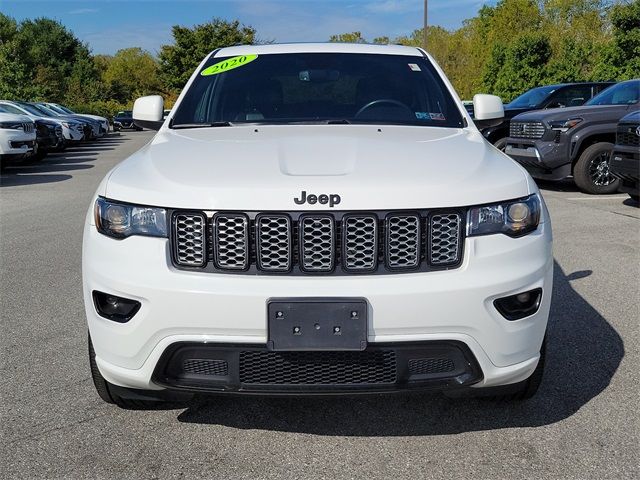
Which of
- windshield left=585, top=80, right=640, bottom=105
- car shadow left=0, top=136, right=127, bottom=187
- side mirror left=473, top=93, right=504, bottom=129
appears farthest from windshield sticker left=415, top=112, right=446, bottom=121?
car shadow left=0, top=136, right=127, bottom=187

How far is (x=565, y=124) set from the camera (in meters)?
9.91

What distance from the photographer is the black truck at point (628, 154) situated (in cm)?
781

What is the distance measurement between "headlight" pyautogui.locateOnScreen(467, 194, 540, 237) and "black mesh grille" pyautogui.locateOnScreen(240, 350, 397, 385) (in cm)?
56

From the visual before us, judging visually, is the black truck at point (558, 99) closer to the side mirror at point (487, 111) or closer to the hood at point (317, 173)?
the side mirror at point (487, 111)

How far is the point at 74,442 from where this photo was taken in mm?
2754

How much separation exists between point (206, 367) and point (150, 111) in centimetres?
207

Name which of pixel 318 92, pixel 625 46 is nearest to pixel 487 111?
pixel 318 92

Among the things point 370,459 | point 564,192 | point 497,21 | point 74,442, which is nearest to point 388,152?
point 370,459

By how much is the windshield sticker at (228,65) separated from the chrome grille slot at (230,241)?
1922mm

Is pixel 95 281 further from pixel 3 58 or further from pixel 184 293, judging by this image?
pixel 3 58

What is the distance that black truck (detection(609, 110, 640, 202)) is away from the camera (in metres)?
7.81

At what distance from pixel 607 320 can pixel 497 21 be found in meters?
40.9

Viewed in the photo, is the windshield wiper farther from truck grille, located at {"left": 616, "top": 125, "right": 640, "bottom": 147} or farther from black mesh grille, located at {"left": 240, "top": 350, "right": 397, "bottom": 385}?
truck grille, located at {"left": 616, "top": 125, "right": 640, "bottom": 147}

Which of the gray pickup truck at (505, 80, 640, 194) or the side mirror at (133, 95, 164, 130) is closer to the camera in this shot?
the side mirror at (133, 95, 164, 130)
